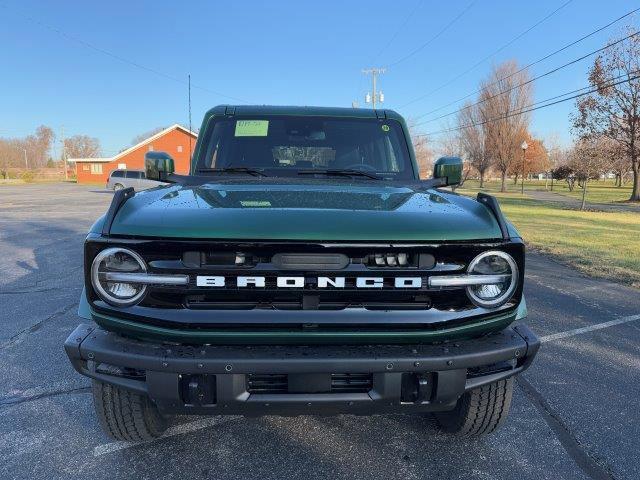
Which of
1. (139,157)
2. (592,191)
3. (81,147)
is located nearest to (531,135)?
(592,191)

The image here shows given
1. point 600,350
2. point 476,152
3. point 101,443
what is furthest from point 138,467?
point 476,152

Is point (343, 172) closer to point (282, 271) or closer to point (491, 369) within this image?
point (282, 271)

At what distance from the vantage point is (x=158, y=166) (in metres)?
3.53

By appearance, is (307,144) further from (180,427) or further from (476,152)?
(476,152)

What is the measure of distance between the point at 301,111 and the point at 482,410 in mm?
2500

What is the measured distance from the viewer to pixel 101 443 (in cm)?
275

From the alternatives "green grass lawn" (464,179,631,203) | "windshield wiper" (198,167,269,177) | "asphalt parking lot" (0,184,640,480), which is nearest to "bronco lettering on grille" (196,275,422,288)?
"asphalt parking lot" (0,184,640,480)

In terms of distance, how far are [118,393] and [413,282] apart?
153 centimetres

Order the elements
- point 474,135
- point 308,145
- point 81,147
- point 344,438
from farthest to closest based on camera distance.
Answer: point 81,147 < point 474,135 < point 308,145 < point 344,438

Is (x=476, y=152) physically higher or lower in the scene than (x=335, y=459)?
higher

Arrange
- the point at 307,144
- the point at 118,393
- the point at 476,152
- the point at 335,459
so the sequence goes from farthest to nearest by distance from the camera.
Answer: the point at 476,152
the point at 307,144
the point at 335,459
the point at 118,393

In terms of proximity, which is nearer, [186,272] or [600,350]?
[186,272]

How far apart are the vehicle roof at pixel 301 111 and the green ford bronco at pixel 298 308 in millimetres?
1829

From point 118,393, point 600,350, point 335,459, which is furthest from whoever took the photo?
point 600,350
